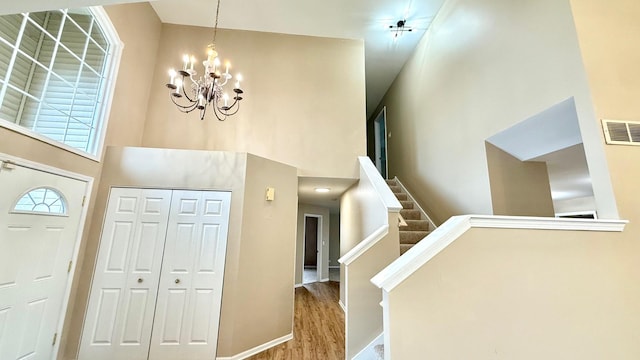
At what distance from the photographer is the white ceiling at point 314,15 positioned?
4.25 m

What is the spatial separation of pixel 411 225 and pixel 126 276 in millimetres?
4017

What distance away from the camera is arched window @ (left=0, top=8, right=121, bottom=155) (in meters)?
2.24

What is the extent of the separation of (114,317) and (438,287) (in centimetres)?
337

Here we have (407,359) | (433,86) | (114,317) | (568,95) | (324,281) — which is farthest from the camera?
(324,281)

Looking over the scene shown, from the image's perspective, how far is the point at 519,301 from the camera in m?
1.67

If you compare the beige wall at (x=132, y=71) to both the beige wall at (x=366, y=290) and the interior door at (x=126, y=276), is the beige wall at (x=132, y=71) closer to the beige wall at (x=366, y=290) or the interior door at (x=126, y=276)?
the interior door at (x=126, y=276)

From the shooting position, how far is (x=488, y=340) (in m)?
1.61

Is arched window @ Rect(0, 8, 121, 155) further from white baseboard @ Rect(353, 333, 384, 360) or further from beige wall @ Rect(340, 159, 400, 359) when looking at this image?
white baseboard @ Rect(353, 333, 384, 360)

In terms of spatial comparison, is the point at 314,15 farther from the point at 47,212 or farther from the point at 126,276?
the point at 126,276

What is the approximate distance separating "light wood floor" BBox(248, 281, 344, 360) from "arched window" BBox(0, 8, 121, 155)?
3.32m

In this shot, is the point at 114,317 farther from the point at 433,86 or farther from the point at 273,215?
the point at 433,86

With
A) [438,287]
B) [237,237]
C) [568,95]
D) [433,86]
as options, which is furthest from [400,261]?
[433,86]

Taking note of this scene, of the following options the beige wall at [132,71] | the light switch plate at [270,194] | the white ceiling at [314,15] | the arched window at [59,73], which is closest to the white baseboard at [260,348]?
the light switch plate at [270,194]

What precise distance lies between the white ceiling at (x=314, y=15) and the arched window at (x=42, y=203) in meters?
3.47
